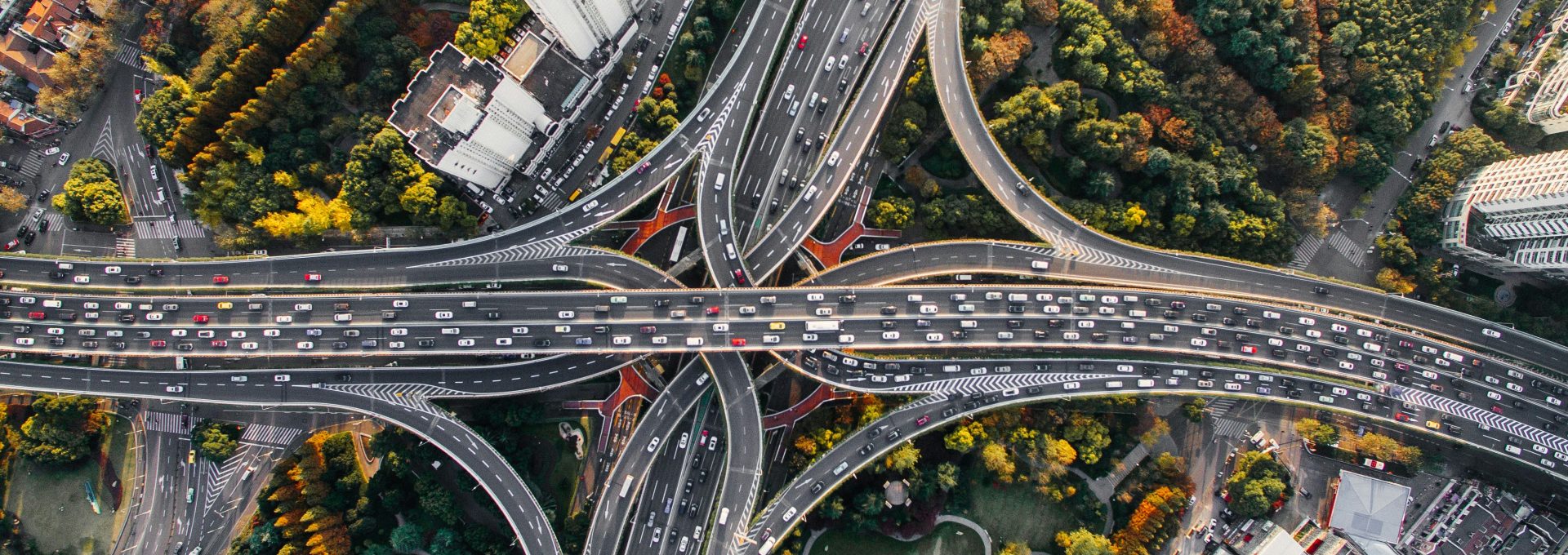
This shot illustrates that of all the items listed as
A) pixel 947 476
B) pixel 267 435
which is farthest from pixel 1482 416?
pixel 267 435

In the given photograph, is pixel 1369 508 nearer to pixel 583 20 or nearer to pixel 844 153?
pixel 844 153

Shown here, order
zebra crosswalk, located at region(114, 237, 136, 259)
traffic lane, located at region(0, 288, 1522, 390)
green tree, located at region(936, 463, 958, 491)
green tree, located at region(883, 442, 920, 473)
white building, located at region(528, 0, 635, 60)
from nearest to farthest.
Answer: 1. white building, located at region(528, 0, 635, 60)
2. traffic lane, located at region(0, 288, 1522, 390)
3. green tree, located at region(883, 442, 920, 473)
4. green tree, located at region(936, 463, 958, 491)
5. zebra crosswalk, located at region(114, 237, 136, 259)

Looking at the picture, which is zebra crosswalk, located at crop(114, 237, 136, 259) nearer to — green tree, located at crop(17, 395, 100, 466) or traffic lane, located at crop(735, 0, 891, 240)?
green tree, located at crop(17, 395, 100, 466)

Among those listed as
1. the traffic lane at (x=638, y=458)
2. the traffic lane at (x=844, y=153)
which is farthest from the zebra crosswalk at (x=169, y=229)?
the traffic lane at (x=844, y=153)

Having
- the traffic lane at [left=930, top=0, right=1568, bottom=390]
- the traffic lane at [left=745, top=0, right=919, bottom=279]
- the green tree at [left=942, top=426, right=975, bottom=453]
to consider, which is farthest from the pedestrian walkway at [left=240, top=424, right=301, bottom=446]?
the traffic lane at [left=930, top=0, right=1568, bottom=390]

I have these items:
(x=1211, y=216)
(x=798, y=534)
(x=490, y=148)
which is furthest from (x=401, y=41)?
(x=1211, y=216)

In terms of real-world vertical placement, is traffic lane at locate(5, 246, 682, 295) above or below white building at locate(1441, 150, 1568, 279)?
below

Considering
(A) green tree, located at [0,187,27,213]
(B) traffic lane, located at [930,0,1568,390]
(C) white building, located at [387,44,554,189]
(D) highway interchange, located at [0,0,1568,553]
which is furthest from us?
(B) traffic lane, located at [930,0,1568,390]
